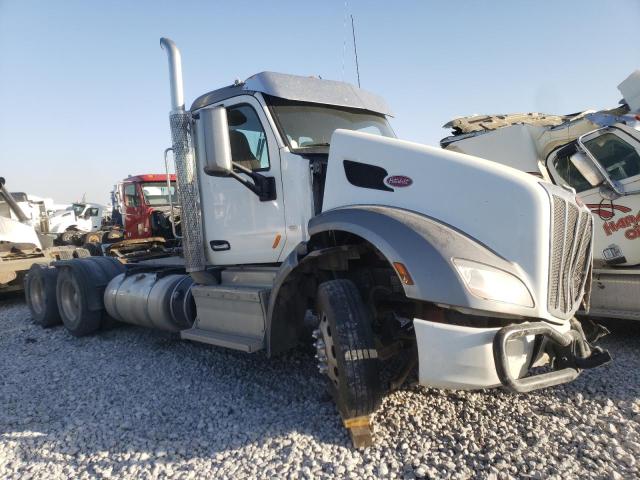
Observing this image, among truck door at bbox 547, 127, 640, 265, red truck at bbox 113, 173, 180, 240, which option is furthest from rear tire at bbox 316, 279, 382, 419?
red truck at bbox 113, 173, 180, 240

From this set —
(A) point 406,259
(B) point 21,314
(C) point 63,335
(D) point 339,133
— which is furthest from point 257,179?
(B) point 21,314

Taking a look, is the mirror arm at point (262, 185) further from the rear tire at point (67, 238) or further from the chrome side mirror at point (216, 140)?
the rear tire at point (67, 238)

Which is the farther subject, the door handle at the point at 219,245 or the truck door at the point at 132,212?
the truck door at the point at 132,212

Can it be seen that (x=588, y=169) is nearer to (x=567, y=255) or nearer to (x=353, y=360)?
(x=567, y=255)

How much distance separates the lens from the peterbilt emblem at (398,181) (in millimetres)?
2995

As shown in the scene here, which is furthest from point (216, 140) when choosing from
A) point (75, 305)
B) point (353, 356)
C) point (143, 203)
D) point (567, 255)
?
point (143, 203)

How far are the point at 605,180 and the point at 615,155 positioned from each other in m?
0.37

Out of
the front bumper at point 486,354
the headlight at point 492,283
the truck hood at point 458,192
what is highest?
the truck hood at point 458,192

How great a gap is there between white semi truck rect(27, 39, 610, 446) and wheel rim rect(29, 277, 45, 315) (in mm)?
2646

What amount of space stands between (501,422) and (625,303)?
2674mm

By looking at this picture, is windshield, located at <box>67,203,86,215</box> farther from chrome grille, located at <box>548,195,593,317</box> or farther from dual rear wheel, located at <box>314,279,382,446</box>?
chrome grille, located at <box>548,195,593,317</box>

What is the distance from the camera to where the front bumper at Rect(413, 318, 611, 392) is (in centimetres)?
242

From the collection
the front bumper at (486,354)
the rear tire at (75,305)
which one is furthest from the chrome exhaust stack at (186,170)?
the front bumper at (486,354)

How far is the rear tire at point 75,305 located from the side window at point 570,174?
20.8ft
